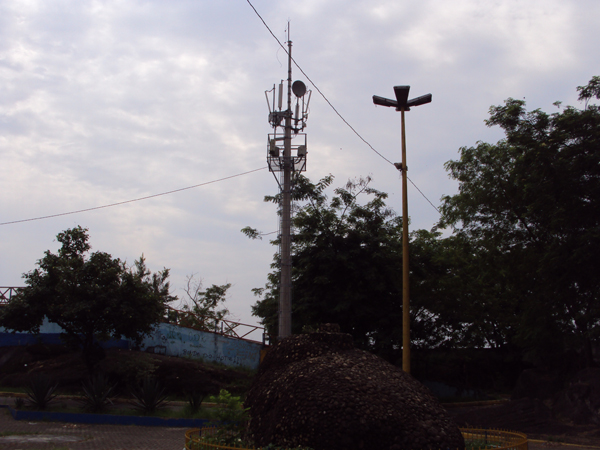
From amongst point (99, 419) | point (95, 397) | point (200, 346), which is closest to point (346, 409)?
point (99, 419)

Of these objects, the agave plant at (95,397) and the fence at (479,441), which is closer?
the fence at (479,441)

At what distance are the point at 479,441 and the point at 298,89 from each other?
12799mm

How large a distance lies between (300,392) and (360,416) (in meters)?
0.88

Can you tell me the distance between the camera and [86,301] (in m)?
16.0

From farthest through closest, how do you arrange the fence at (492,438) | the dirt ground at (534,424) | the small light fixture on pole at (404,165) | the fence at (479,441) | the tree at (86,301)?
A: the tree at (86,301)
the dirt ground at (534,424)
the small light fixture on pole at (404,165)
the fence at (492,438)
the fence at (479,441)

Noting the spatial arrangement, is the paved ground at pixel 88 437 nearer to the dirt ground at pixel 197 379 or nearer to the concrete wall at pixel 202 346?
the dirt ground at pixel 197 379

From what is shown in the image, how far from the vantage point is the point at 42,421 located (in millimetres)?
13164

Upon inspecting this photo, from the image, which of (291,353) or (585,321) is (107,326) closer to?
(291,353)

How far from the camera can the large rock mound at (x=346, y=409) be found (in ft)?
19.0

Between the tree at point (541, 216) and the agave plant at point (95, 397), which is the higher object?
the tree at point (541, 216)

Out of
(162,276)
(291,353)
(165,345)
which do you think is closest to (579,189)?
(291,353)

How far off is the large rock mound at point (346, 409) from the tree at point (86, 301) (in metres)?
10.3

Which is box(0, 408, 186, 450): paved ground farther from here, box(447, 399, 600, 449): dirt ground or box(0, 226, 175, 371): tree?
box(447, 399, 600, 449): dirt ground

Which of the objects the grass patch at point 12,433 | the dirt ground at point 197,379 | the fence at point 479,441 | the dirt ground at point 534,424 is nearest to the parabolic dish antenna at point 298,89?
the dirt ground at point 197,379
